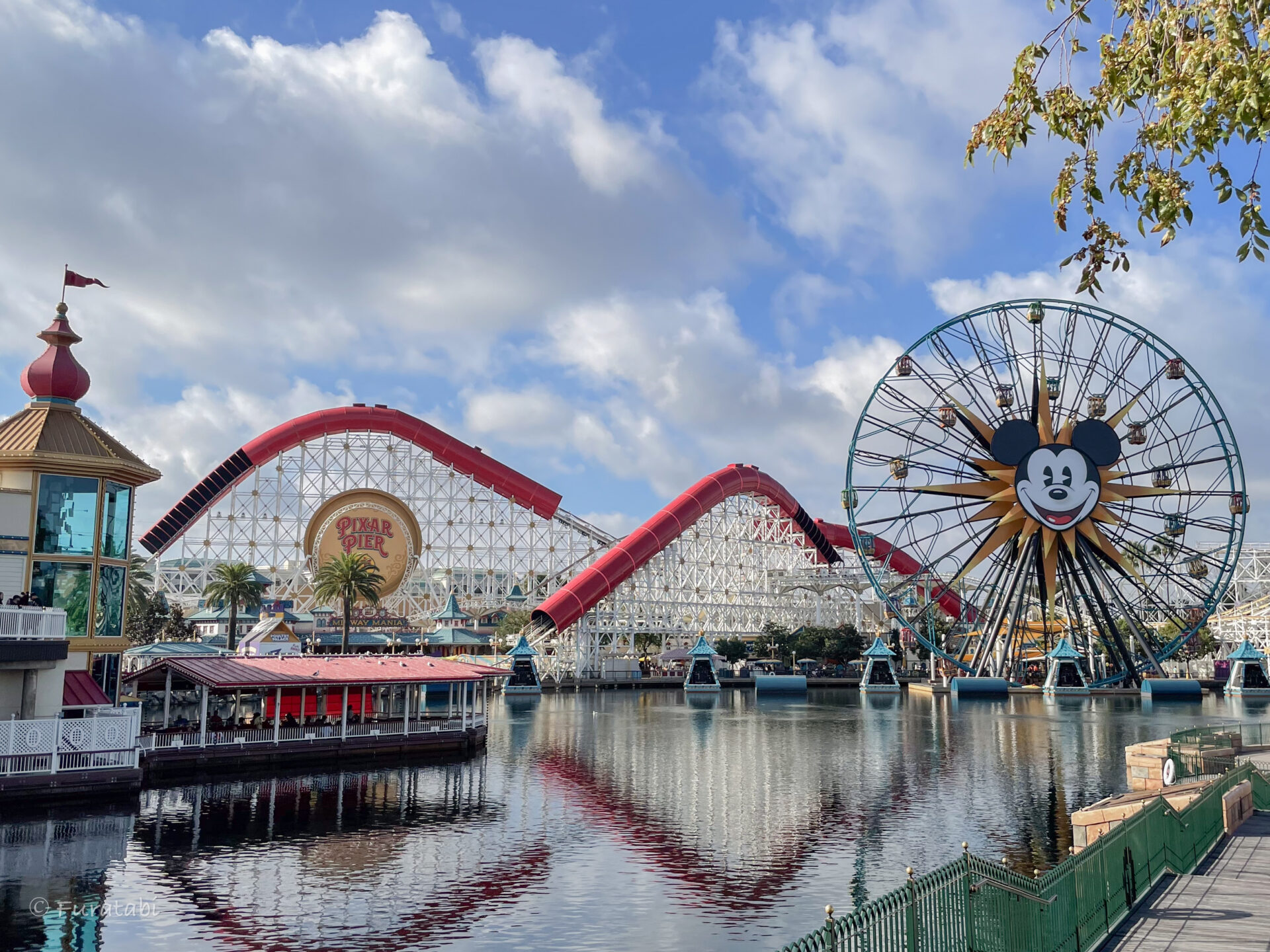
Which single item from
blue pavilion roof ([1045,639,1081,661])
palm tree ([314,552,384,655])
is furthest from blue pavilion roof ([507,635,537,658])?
blue pavilion roof ([1045,639,1081,661])

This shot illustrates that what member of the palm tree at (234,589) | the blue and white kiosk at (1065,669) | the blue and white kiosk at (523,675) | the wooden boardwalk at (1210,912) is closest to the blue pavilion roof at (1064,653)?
the blue and white kiosk at (1065,669)

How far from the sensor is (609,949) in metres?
15.5

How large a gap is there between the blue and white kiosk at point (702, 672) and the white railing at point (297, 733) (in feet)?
124

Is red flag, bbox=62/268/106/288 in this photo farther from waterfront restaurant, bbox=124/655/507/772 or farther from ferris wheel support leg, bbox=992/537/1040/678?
ferris wheel support leg, bbox=992/537/1040/678

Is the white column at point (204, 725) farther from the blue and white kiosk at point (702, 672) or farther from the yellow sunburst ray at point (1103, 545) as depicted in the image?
the yellow sunburst ray at point (1103, 545)

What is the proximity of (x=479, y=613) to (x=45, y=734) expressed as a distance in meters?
72.1

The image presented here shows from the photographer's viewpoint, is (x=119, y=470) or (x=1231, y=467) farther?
(x=1231, y=467)

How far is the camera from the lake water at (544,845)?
53.9 ft

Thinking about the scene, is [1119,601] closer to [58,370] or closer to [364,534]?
[364,534]

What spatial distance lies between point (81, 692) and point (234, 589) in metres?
42.1

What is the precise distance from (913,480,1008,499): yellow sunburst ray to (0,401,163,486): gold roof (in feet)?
147

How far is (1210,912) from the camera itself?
477 inches

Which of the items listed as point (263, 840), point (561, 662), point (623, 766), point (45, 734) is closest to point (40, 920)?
point (263, 840)

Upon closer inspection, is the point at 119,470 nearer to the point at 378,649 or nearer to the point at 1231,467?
the point at 378,649
